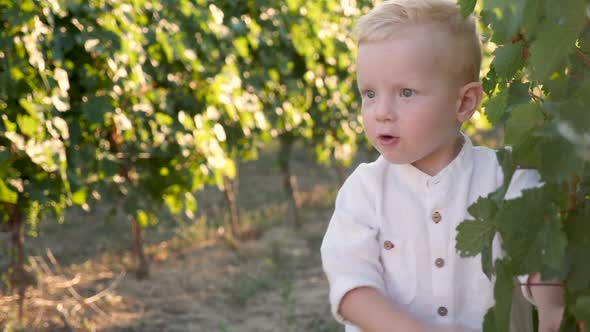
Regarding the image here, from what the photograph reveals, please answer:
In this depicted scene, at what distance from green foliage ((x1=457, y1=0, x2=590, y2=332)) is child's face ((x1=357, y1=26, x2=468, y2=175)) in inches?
14.5

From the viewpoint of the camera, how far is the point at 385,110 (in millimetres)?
1780

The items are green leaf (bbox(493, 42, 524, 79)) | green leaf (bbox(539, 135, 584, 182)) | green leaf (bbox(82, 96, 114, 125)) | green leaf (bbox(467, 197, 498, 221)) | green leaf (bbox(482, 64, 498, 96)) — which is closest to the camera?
green leaf (bbox(539, 135, 584, 182))

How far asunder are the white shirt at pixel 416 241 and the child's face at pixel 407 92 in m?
0.09

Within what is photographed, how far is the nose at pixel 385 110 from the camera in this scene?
5.85ft

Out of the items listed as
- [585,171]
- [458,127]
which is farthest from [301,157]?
[585,171]

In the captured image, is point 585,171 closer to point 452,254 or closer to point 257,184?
point 452,254

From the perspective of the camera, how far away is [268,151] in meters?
10.0

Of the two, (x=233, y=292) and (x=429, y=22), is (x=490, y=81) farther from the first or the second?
(x=233, y=292)

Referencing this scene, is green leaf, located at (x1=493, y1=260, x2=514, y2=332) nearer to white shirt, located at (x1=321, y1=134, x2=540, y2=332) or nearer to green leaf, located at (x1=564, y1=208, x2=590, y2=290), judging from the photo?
green leaf, located at (x1=564, y1=208, x2=590, y2=290)

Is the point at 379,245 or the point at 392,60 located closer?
the point at 392,60

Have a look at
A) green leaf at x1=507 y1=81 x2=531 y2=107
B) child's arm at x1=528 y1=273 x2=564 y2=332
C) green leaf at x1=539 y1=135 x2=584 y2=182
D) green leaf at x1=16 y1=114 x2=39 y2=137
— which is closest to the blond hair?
green leaf at x1=507 y1=81 x2=531 y2=107

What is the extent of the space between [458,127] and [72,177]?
8.11 feet

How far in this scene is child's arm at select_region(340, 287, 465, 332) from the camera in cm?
175

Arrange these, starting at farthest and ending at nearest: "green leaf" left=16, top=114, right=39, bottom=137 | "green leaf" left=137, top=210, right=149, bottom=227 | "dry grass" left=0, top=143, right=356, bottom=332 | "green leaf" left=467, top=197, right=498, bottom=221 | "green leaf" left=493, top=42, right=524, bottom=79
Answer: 1. "green leaf" left=137, top=210, right=149, bottom=227
2. "dry grass" left=0, top=143, right=356, bottom=332
3. "green leaf" left=16, top=114, right=39, bottom=137
4. "green leaf" left=493, top=42, right=524, bottom=79
5. "green leaf" left=467, top=197, right=498, bottom=221
